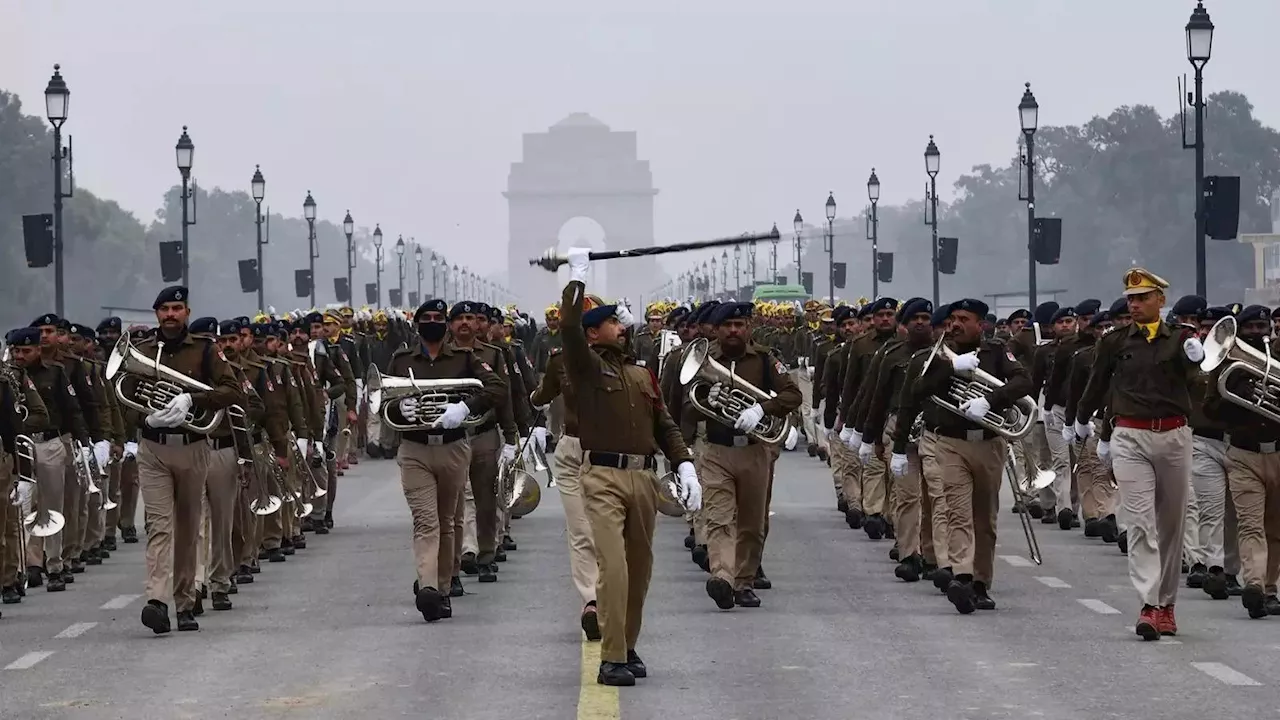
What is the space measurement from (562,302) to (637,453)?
3.63 ft

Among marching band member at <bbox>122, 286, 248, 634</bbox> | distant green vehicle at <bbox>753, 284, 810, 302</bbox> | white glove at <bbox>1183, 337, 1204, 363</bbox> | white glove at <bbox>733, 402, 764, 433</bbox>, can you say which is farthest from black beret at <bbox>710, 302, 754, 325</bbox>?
distant green vehicle at <bbox>753, 284, 810, 302</bbox>

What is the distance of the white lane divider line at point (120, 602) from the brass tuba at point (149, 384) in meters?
2.18

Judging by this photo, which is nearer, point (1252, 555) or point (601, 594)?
point (601, 594)

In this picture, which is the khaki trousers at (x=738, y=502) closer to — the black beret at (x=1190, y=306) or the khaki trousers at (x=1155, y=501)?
the khaki trousers at (x=1155, y=501)

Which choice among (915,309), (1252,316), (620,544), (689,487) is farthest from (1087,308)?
(620,544)

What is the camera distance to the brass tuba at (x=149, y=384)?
14.8 metres

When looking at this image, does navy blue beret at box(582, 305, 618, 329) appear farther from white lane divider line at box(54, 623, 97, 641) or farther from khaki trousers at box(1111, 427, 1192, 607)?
white lane divider line at box(54, 623, 97, 641)

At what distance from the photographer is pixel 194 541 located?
14953mm

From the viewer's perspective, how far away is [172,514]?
1490cm

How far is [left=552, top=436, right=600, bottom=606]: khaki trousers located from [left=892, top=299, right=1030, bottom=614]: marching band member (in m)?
2.18

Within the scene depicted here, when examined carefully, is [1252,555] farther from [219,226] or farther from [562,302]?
[219,226]

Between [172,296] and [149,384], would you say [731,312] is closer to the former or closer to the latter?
[172,296]

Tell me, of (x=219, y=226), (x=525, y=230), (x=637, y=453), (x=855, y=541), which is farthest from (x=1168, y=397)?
(x=525, y=230)

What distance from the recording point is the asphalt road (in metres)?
11.5
